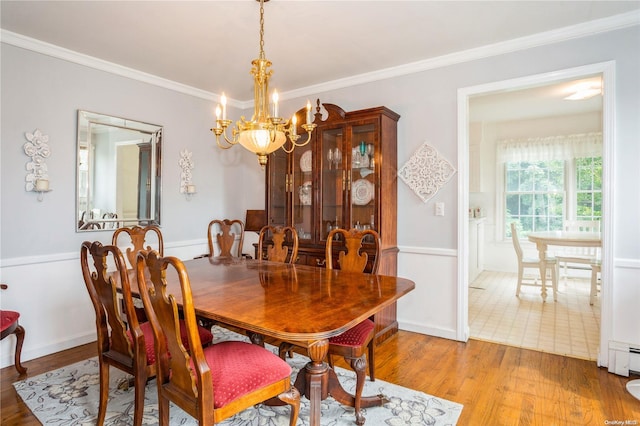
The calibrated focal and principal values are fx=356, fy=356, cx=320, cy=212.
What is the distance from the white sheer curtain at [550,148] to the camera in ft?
18.0

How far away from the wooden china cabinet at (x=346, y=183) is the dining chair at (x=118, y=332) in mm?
1837

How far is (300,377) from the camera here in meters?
1.97

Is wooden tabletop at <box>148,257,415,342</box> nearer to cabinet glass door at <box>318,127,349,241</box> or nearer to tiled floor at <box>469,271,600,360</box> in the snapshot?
cabinet glass door at <box>318,127,349,241</box>

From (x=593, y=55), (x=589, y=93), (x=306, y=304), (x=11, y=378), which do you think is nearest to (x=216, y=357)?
(x=306, y=304)

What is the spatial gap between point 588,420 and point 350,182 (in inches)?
91.4

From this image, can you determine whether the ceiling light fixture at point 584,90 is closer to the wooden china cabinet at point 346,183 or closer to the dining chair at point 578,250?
the dining chair at point 578,250

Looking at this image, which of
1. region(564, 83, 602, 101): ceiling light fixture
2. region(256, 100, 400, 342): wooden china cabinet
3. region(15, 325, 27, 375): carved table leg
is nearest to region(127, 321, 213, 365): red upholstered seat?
region(15, 325, 27, 375): carved table leg

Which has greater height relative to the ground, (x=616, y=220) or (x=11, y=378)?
(x=616, y=220)

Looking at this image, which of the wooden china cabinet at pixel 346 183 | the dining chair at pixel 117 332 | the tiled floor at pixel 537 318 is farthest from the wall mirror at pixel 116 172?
the tiled floor at pixel 537 318

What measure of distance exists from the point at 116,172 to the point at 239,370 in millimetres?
2641

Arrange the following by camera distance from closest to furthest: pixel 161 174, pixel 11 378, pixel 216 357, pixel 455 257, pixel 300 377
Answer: pixel 216 357 → pixel 300 377 → pixel 11 378 → pixel 455 257 → pixel 161 174

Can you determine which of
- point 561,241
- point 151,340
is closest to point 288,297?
point 151,340

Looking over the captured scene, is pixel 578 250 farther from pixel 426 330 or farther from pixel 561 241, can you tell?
pixel 426 330

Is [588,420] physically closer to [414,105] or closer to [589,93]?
[414,105]
